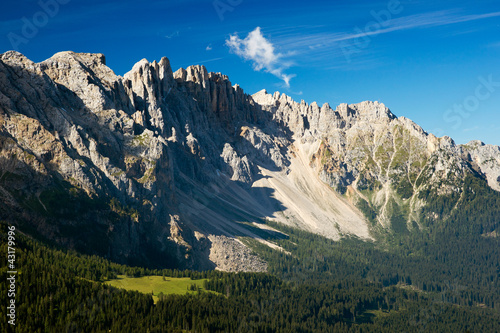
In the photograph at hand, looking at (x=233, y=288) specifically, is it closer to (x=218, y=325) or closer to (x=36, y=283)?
(x=218, y=325)

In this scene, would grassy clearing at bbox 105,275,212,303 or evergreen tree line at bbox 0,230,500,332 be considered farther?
grassy clearing at bbox 105,275,212,303

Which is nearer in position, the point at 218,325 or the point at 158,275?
the point at 218,325

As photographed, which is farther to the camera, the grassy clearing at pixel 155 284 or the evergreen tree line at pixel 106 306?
the grassy clearing at pixel 155 284

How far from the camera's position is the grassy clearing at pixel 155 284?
160 m

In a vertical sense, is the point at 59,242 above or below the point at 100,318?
above

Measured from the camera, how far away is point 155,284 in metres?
171

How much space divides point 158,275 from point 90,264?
31.7 metres

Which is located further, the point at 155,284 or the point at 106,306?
the point at 155,284

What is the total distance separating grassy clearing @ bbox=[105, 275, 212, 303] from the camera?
160 meters

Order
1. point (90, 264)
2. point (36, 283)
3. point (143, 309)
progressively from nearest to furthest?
1. point (36, 283)
2. point (143, 309)
3. point (90, 264)

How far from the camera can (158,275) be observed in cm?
18638

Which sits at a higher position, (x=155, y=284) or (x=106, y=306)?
(x=155, y=284)

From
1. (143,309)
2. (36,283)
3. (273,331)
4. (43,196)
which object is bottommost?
(273,331)

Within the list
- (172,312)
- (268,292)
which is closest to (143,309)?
(172,312)
